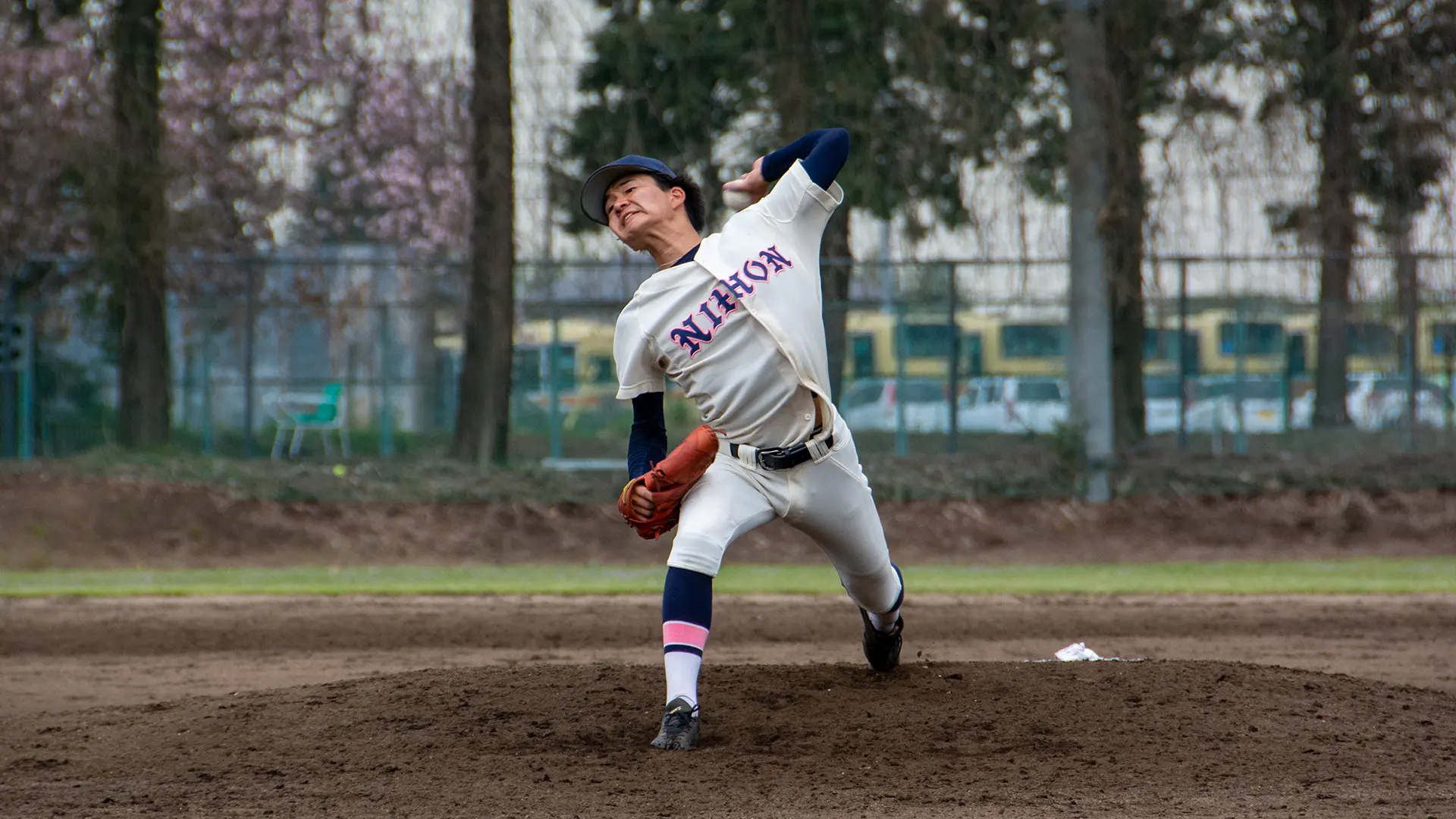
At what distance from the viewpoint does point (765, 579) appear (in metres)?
11.8

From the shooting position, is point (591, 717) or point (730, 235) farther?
point (591, 717)

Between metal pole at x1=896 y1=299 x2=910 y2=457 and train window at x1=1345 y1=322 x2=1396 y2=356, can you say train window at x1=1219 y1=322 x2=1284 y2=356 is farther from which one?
metal pole at x1=896 y1=299 x2=910 y2=457

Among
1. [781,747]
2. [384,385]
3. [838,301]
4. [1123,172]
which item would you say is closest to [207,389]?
[384,385]

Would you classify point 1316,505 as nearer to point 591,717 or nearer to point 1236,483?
point 1236,483

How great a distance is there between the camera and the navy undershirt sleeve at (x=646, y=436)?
16.2ft

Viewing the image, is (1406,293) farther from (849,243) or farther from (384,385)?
(384,385)

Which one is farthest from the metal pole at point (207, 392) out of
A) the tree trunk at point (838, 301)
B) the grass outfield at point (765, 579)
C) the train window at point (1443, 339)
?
the train window at point (1443, 339)

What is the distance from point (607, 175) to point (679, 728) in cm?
196

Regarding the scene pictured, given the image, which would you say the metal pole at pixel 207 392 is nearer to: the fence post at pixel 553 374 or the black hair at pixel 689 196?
the fence post at pixel 553 374

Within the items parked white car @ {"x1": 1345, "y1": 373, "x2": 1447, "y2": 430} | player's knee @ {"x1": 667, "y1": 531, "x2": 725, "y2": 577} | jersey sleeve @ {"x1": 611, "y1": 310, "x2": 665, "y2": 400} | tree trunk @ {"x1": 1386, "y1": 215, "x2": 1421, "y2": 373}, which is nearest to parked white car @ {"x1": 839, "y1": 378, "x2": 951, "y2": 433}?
parked white car @ {"x1": 1345, "y1": 373, "x2": 1447, "y2": 430}

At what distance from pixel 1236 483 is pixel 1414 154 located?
13.1 ft

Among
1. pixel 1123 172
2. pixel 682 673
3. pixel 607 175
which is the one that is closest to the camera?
pixel 682 673

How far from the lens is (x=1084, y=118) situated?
48.2 feet

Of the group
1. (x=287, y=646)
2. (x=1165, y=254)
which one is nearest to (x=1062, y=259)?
(x=1165, y=254)
